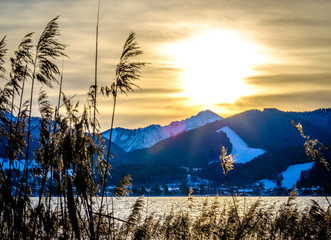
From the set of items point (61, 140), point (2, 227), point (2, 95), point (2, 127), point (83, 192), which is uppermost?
point (2, 95)

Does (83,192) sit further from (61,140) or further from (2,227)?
(2,227)

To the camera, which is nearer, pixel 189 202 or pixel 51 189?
pixel 51 189

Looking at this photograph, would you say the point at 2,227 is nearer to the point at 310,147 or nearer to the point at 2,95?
the point at 2,95

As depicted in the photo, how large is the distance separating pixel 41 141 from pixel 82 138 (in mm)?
1811

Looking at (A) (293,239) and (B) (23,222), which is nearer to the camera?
(B) (23,222)

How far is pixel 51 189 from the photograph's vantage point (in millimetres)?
6594

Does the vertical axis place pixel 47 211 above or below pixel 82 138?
below

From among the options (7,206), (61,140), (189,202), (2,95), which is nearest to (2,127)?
(2,95)

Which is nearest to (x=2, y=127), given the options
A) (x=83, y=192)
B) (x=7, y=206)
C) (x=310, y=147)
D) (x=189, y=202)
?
(x=7, y=206)

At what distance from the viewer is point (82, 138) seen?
209 inches

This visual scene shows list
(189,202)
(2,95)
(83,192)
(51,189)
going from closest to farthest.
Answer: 1. (83,192)
2. (51,189)
3. (2,95)
4. (189,202)

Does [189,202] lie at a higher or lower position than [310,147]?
lower

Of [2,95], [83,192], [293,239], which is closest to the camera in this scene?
[83,192]

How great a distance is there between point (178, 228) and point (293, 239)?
3930 millimetres
